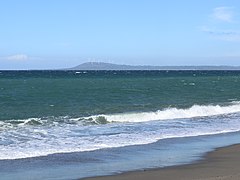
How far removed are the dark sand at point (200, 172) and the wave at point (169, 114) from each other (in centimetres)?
1340

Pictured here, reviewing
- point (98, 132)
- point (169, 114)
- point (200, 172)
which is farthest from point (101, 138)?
point (169, 114)

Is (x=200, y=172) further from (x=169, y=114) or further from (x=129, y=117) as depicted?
(x=169, y=114)

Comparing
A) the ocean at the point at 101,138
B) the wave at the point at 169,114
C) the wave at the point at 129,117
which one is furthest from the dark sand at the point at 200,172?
the wave at the point at 169,114

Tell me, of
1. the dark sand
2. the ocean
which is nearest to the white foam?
the ocean

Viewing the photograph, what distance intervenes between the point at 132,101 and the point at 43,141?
2379cm

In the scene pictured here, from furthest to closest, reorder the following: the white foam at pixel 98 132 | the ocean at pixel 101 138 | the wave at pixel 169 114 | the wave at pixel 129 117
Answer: the wave at pixel 169 114 < the wave at pixel 129 117 < the white foam at pixel 98 132 < the ocean at pixel 101 138

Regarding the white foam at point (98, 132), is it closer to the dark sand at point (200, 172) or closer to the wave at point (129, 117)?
the wave at point (129, 117)

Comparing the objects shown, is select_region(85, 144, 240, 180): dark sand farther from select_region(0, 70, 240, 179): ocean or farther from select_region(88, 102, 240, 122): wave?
select_region(88, 102, 240, 122): wave

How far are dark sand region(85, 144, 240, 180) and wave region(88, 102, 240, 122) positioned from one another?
13398 millimetres

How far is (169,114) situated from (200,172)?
1934 centimetres

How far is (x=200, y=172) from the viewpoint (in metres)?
14.6

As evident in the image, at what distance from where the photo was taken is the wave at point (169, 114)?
100 feet

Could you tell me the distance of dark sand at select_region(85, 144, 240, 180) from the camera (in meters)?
13.7

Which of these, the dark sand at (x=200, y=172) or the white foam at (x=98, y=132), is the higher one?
the dark sand at (x=200, y=172)
